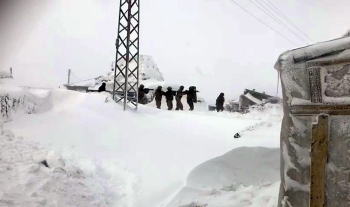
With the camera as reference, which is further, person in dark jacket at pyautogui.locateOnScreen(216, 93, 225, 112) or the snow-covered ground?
person in dark jacket at pyautogui.locateOnScreen(216, 93, 225, 112)

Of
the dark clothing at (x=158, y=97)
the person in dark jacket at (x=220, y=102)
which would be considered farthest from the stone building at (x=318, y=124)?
the dark clothing at (x=158, y=97)

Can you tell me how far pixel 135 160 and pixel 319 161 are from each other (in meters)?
2.33

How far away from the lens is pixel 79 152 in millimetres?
3420

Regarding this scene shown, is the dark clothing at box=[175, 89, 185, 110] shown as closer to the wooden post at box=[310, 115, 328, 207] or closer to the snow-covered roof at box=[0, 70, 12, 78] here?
the snow-covered roof at box=[0, 70, 12, 78]

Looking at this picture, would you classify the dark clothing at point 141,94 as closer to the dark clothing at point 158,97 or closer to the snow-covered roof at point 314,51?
the dark clothing at point 158,97

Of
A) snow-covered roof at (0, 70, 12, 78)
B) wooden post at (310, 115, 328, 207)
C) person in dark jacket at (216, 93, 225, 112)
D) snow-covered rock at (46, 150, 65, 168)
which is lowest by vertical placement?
snow-covered rock at (46, 150, 65, 168)

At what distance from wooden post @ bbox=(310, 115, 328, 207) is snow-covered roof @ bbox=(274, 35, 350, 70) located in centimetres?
34

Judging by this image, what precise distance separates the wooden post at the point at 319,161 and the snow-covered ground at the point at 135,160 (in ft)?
1.71

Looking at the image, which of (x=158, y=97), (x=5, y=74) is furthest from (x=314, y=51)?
(x=158, y=97)

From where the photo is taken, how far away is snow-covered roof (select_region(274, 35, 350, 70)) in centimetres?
158

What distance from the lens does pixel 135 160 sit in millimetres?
3545

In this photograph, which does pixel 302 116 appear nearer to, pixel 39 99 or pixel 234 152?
pixel 234 152

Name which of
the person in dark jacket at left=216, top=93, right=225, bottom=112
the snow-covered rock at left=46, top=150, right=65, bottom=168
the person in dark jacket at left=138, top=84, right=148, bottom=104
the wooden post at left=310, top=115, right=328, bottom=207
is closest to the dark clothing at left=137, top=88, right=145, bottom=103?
the person in dark jacket at left=138, top=84, right=148, bottom=104

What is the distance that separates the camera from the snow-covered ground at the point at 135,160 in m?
2.39
